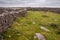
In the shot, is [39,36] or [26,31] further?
[26,31]

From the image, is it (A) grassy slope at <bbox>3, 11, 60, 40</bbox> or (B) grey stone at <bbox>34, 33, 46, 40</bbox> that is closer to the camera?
(A) grassy slope at <bbox>3, 11, 60, 40</bbox>

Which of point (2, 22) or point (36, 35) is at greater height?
point (2, 22)

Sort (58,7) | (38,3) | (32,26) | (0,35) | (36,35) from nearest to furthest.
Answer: (0,35) → (36,35) → (32,26) → (58,7) → (38,3)

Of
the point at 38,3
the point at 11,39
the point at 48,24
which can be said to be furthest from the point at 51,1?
the point at 11,39

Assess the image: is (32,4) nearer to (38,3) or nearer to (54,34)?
(38,3)

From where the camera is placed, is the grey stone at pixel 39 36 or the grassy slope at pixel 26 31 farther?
the grey stone at pixel 39 36

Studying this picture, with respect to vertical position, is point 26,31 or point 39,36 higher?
point 26,31

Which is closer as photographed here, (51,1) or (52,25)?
(52,25)

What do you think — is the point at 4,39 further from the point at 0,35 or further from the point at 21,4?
the point at 21,4

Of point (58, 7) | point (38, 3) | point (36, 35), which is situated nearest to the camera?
point (36, 35)
